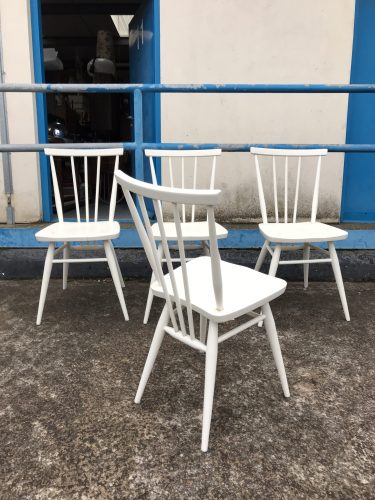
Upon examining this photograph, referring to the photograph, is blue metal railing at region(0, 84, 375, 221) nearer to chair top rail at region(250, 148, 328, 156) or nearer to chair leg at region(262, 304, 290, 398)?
chair top rail at region(250, 148, 328, 156)

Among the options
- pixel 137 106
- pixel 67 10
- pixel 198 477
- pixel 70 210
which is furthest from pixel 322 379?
pixel 67 10

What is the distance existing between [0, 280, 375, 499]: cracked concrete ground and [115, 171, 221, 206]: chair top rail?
0.73 meters

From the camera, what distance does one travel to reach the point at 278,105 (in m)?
3.37

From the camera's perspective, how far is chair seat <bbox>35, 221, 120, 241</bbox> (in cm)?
208

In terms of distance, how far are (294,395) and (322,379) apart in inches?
6.8

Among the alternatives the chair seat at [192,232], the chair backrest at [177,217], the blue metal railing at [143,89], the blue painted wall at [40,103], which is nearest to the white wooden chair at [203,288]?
the chair backrest at [177,217]

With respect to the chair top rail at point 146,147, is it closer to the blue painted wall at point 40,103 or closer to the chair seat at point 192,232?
the chair seat at point 192,232

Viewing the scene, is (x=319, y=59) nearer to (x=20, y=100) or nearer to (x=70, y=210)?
(x=20, y=100)

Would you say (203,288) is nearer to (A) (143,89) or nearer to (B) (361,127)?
(A) (143,89)

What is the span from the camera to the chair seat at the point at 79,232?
6.81ft

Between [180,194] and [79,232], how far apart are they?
121 cm

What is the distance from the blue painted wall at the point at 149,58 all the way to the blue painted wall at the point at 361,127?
151cm

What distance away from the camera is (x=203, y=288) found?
1.43 metres

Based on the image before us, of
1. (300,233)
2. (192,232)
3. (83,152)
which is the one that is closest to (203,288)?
(192,232)
